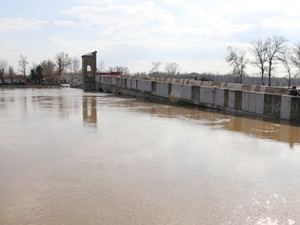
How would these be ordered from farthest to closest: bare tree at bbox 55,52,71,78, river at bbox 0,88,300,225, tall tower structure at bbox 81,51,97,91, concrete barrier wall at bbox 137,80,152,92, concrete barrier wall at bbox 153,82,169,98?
1. bare tree at bbox 55,52,71,78
2. tall tower structure at bbox 81,51,97,91
3. concrete barrier wall at bbox 137,80,152,92
4. concrete barrier wall at bbox 153,82,169,98
5. river at bbox 0,88,300,225

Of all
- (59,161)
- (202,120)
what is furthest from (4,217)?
(202,120)

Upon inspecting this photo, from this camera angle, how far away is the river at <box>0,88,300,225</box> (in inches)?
188

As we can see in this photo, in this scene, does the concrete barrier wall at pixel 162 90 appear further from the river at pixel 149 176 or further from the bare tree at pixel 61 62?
the bare tree at pixel 61 62

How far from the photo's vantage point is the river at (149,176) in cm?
477

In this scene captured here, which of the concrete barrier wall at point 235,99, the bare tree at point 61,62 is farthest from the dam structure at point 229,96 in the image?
the bare tree at point 61,62

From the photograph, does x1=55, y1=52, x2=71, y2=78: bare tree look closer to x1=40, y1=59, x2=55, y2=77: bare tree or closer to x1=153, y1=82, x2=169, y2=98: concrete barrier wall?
x1=40, y1=59, x2=55, y2=77: bare tree

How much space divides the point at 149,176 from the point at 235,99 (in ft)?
39.4

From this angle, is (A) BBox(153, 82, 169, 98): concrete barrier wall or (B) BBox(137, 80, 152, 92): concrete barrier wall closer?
(A) BBox(153, 82, 169, 98): concrete barrier wall

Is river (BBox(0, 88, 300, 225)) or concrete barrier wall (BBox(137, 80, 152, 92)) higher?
concrete barrier wall (BBox(137, 80, 152, 92))

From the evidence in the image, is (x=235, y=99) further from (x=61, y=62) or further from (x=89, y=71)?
(x=61, y=62)

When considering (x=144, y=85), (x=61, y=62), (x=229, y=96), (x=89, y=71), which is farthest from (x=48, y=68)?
(x=229, y=96)

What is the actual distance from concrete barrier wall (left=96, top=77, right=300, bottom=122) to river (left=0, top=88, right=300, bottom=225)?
93.2 inches

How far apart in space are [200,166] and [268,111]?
9.00m

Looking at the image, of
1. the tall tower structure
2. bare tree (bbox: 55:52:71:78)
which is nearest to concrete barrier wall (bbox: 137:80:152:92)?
the tall tower structure
